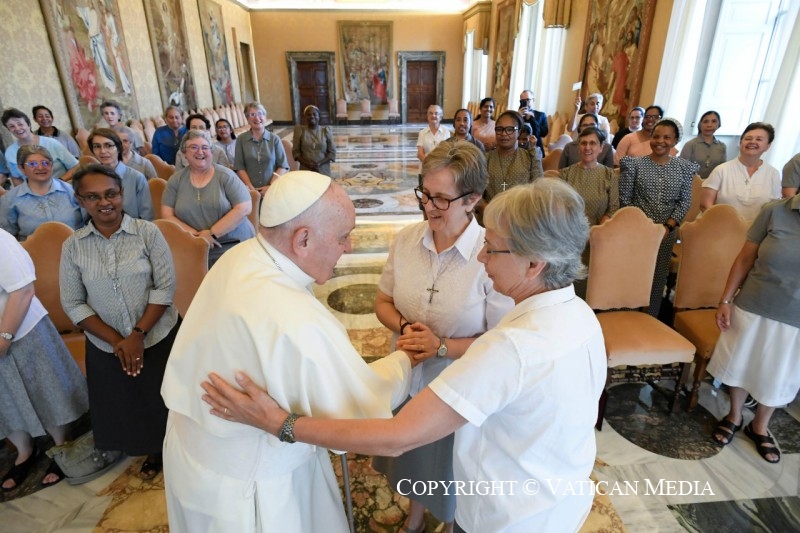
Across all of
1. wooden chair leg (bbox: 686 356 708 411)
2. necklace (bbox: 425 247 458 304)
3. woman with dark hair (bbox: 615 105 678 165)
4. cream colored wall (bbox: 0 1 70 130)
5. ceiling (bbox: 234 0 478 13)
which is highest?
ceiling (bbox: 234 0 478 13)

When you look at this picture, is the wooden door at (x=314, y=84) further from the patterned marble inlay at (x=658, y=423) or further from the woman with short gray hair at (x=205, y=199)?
the patterned marble inlay at (x=658, y=423)

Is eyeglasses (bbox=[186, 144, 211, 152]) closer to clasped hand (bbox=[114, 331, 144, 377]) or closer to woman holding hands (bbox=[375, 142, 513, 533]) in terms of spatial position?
clasped hand (bbox=[114, 331, 144, 377])

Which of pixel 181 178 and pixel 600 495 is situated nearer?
pixel 600 495

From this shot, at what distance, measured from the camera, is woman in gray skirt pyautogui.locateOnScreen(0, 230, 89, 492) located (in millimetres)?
1976

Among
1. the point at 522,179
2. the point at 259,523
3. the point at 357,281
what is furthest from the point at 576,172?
the point at 259,523

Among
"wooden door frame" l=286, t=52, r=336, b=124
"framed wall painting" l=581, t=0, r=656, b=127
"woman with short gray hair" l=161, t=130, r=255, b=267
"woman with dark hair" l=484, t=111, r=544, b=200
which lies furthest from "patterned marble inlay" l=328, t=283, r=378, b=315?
"wooden door frame" l=286, t=52, r=336, b=124

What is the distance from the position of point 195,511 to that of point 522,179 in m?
3.47

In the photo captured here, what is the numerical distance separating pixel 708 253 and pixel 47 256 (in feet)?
13.6

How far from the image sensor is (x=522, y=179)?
390cm

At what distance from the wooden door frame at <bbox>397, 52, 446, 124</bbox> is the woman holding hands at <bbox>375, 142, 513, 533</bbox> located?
19.8 m

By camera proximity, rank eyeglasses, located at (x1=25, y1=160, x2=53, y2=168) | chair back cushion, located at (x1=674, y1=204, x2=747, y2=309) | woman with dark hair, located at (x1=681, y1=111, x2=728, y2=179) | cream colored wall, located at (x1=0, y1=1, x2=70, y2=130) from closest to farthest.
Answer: chair back cushion, located at (x1=674, y1=204, x2=747, y2=309), eyeglasses, located at (x1=25, y1=160, x2=53, y2=168), woman with dark hair, located at (x1=681, y1=111, x2=728, y2=179), cream colored wall, located at (x1=0, y1=1, x2=70, y2=130)

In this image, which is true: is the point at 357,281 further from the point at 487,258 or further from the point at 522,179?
the point at 487,258

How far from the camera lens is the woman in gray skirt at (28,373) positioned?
198 centimetres

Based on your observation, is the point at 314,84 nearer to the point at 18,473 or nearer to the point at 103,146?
the point at 103,146
